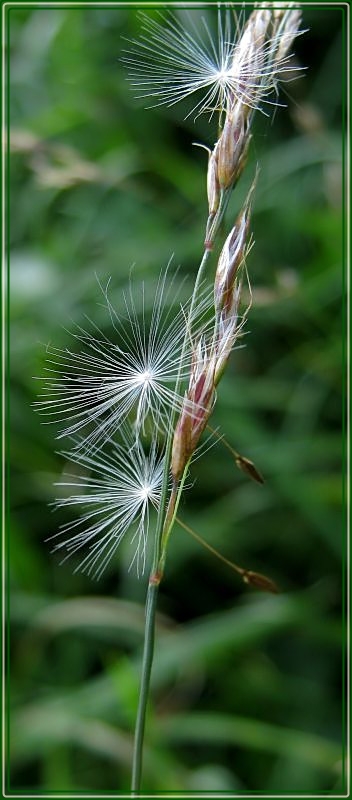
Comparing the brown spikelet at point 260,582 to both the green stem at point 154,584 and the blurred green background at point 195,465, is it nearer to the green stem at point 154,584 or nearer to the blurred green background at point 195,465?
the green stem at point 154,584

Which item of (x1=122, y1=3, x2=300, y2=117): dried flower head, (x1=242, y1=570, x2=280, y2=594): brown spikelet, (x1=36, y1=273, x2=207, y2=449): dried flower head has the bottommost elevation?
(x1=242, y1=570, x2=280, y2=594): brown spikelet

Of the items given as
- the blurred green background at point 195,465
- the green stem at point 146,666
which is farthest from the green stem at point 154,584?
the blurred green background at point 195,465

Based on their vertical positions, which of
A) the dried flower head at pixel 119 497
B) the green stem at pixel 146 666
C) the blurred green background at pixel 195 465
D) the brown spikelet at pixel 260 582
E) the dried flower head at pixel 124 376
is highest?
the blurred green background at pixel 195 465

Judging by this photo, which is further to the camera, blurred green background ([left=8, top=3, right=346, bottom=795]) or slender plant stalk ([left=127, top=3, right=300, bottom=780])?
blurred green background ([left=8, top=3, right=346, bottom=795])

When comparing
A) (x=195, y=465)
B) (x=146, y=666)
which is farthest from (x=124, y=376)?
(x=195, y=465)

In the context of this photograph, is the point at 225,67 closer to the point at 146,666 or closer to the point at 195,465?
the point at 146,666

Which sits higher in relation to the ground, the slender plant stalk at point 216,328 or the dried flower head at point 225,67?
the dried flower head at point 225,67

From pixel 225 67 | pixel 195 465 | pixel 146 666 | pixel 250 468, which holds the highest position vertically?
pixel 195 465

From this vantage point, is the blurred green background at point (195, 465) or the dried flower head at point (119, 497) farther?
the blurred green background at point (195, 465)

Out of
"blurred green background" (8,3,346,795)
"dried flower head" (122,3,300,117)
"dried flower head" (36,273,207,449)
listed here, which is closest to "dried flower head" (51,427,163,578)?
"dried flower head" (36,273,207,449)

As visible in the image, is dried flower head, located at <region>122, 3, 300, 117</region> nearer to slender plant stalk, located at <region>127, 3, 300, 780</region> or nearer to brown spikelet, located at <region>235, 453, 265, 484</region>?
slender plant stalk, located at <region>127, 3, 300, 780</region>
